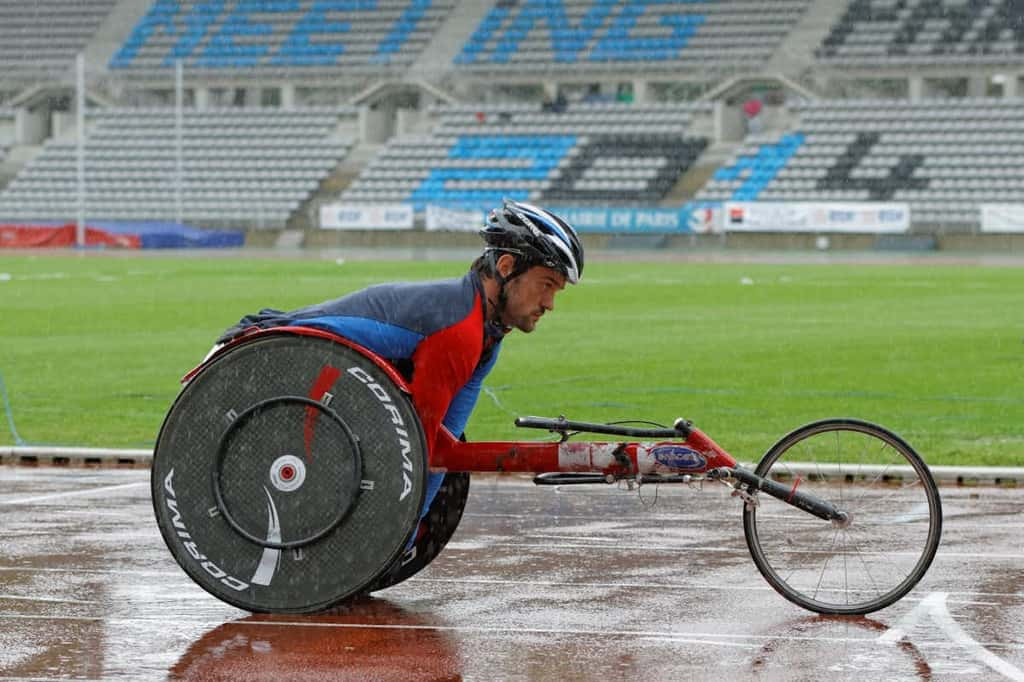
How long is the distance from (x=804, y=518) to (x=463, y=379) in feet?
6.12

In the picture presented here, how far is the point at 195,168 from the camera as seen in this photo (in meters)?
71.3

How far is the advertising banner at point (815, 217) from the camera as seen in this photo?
57500 millimetres

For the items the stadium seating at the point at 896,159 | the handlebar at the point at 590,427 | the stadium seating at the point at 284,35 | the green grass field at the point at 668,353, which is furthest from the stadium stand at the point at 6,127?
the handlebar at the point at 590,427

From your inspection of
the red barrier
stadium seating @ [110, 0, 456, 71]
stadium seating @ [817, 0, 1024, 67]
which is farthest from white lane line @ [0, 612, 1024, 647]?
stadium seating @ [110, 0, 456, 71]

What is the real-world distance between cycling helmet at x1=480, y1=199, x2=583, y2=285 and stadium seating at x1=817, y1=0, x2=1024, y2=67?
59454 millimetres

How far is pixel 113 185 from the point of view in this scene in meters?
71.2

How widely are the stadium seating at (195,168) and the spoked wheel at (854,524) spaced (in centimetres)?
5922

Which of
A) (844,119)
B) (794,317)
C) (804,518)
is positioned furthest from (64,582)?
(844,119)

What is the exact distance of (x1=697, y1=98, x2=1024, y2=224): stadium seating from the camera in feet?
192

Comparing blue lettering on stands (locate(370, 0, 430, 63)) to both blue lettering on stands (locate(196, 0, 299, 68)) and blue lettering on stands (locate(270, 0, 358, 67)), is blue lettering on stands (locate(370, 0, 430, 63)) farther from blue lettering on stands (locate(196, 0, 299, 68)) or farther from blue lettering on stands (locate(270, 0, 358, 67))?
blue lettering on stands (locate(196, 0, 299, 68))

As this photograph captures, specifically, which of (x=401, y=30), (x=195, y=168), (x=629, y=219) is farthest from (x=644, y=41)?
(x=195, y=168)

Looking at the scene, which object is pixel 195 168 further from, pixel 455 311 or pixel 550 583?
pixel 455 311

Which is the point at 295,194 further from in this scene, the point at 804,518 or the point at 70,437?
the point at 804,518

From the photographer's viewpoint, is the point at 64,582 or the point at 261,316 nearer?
the point at 261,316
